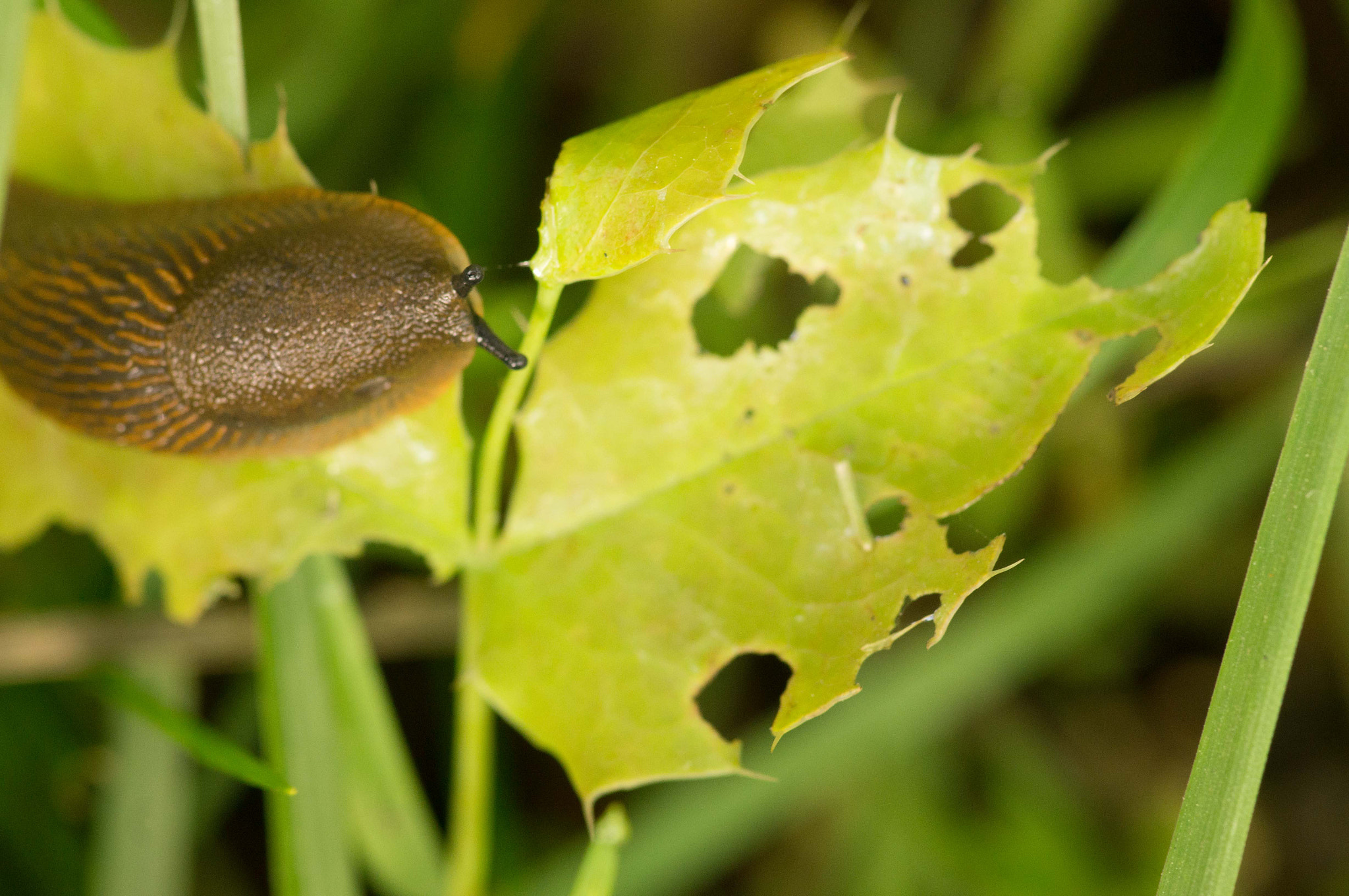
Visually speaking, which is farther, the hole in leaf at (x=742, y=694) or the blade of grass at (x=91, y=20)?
the hole in leaf at (x=742, y=694)

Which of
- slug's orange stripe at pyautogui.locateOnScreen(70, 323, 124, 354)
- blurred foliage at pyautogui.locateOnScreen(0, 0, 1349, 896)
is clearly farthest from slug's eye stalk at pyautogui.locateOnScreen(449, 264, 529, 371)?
blurred foliage at pyautogui.locateOnScreen(0, 0, 1349, 896)

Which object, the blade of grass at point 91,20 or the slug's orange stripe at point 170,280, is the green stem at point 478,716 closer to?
the slug's orange stripe at point 170,280

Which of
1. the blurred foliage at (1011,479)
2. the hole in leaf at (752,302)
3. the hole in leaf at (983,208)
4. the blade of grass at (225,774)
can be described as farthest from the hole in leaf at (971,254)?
the blade of grass at (225,774)

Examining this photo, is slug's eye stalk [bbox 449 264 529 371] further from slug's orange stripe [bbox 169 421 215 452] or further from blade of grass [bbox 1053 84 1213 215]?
blade of grass [bbox 1053 84 1213 215]

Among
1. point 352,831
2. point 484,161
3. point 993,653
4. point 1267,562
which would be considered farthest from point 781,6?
point 352,831

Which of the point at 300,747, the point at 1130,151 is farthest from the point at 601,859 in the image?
the point at 1130,151

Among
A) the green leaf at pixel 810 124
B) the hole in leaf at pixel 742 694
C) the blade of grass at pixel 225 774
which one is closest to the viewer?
the green leaf at pixel 810 124

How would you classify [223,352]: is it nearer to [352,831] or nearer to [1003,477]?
[352,831]

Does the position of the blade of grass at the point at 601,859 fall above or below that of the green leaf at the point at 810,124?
below
